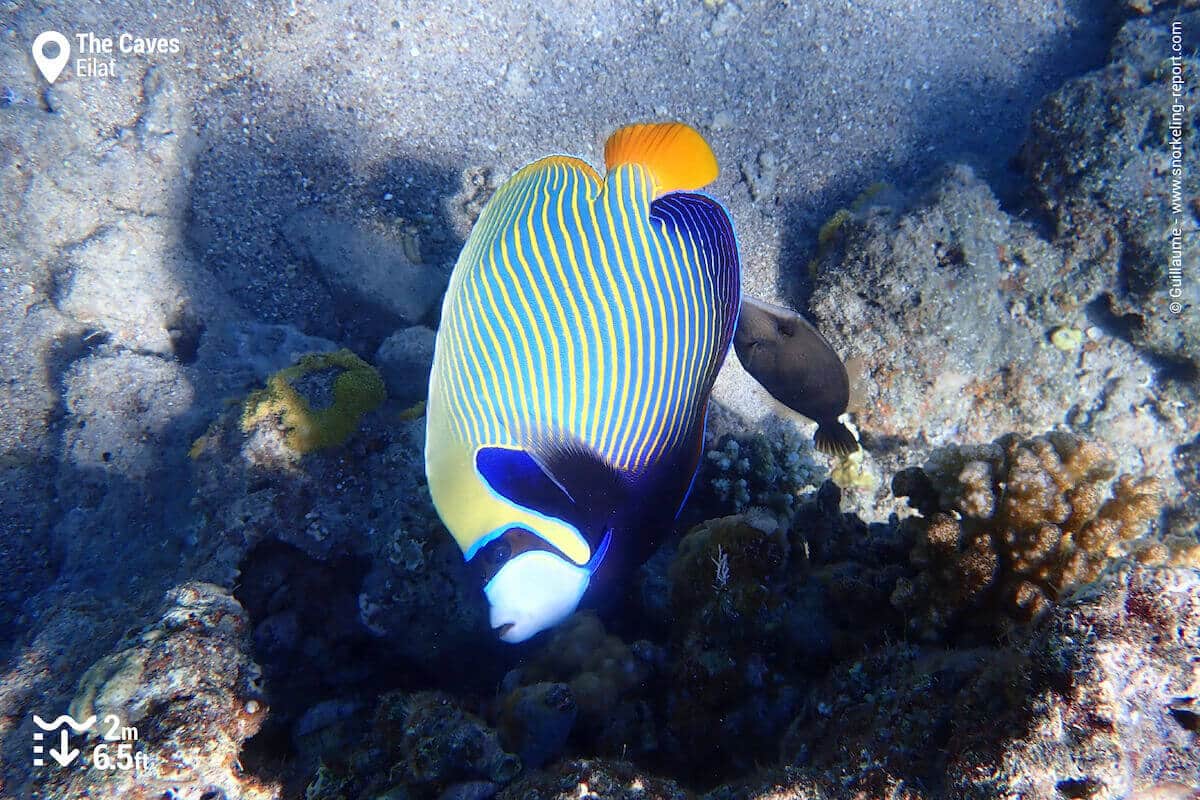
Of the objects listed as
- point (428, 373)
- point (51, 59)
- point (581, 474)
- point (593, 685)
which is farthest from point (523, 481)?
point (51, 59)

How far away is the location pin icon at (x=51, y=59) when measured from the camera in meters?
3.72

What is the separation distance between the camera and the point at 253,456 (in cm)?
276

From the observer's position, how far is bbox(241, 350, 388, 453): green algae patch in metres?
2.80

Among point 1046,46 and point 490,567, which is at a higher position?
point 1046,46

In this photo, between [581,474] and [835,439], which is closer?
[581,474]

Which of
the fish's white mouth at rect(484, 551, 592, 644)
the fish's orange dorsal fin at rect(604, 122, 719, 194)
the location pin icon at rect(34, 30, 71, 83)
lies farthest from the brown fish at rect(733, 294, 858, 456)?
the location pin icon at rect(34, 30, 71, 83)

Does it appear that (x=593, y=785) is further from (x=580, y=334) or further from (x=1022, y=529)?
(x=1022, y=529)

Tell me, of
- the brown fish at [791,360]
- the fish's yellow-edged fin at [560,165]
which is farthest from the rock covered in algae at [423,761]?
the brown fish at [791,360]

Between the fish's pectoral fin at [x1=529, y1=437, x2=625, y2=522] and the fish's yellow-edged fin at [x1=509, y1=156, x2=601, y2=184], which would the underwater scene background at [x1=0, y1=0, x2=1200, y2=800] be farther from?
the fish's yellow-edged fin at [x1=509, y1=156, x2=601, y2=184]

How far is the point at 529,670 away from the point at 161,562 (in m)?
2.15

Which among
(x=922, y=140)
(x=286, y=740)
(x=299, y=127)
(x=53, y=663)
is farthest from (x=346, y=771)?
(x=922, y=140)

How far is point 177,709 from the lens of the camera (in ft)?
5.66

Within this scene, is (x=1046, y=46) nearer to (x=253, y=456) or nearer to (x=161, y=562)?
(x=253, y=456)

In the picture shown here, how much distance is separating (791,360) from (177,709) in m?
2.90
